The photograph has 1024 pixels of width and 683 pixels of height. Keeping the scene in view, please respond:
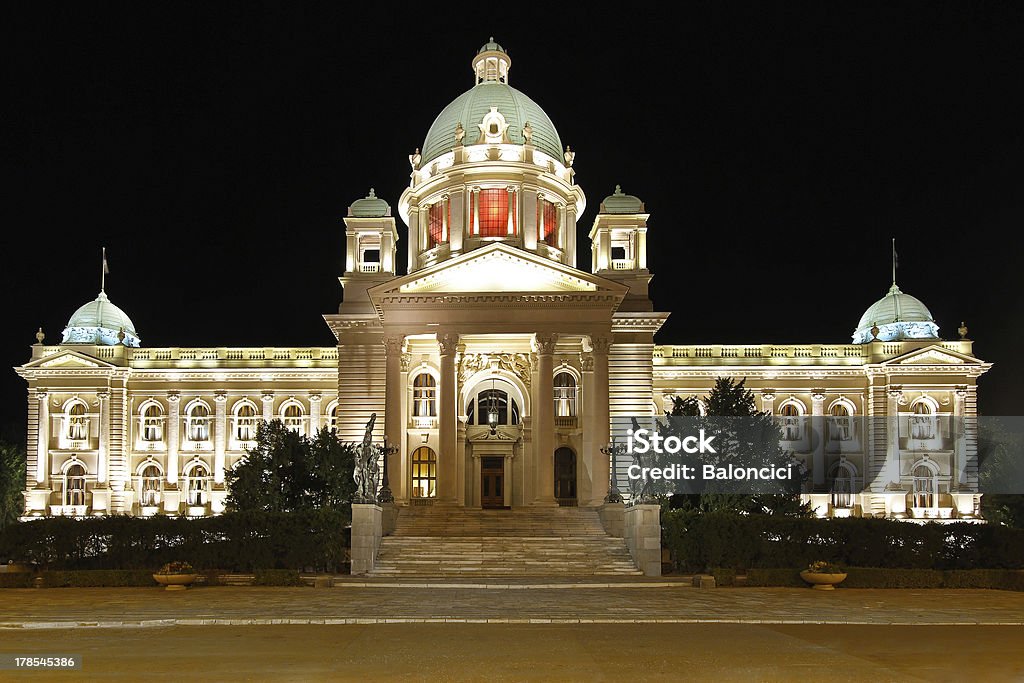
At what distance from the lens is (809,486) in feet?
196

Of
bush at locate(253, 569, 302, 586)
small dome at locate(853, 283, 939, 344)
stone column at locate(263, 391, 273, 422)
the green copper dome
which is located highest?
the green copper dome

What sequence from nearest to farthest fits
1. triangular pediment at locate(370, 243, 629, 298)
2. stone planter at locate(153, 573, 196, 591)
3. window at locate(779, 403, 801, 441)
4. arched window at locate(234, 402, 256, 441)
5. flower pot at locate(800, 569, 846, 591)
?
stone planter at locate(153, 573, 196, 591) → flower pot at locate(800, 569, 846, 591) → triangular pediment at locate(370, 243, 629, 298) → window at locate(779, 403, 801, 441) → arched window at locate(234, 402, 256, 441)

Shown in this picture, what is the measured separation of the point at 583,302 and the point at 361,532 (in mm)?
20593

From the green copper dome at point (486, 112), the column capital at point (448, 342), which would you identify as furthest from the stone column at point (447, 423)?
the green copper dome at point (486, 112)

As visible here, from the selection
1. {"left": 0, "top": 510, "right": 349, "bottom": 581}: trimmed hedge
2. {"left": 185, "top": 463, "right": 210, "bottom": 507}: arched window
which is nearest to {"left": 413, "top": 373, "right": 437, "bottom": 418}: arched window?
{"left": 185, "top": 463, "right": 210, "bottom": 507}: arched window

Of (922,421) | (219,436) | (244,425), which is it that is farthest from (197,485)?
(922,421)

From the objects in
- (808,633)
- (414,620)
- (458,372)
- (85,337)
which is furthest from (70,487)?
(808,633)

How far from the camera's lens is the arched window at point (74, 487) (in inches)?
2751

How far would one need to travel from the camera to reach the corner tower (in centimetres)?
6388

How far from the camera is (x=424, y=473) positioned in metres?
60.1

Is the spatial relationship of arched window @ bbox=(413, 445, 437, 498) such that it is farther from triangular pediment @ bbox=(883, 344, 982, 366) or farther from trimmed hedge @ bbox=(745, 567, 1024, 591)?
triangular pediment @ bbox=(883, 344, 982, 366)

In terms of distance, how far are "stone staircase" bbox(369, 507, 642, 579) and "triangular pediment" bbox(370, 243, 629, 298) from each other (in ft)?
40.0

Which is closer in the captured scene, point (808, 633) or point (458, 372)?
point (808, 633)

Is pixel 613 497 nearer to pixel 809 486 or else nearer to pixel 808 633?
pixel 809 486
